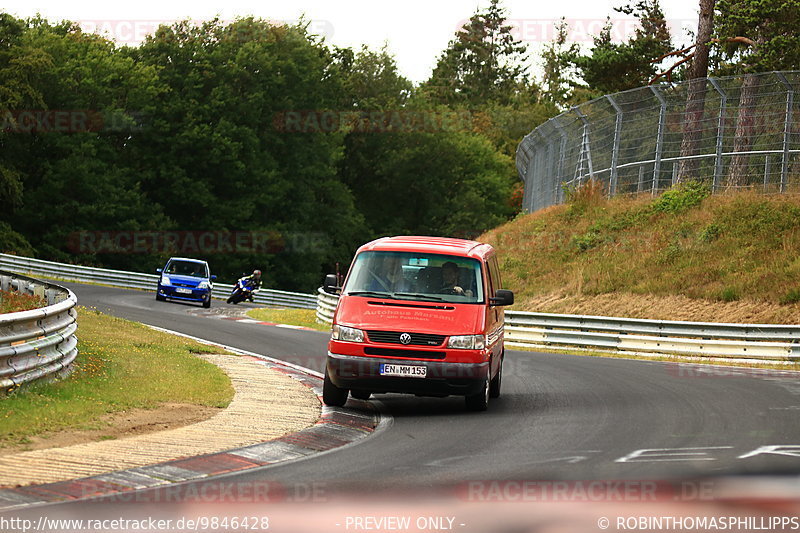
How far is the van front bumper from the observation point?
12.5m

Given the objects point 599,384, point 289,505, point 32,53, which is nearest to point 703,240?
point 599,384

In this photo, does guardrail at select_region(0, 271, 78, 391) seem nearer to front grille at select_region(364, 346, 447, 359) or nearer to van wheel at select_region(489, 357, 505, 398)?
front grille at select_region(364, 346, 447, 359)

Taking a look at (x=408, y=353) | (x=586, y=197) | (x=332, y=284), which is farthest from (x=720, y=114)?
(x=408, y=353)

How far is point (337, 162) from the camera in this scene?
82.8m

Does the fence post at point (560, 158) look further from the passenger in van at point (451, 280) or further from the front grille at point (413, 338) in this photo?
the front grille at point (413, 338)

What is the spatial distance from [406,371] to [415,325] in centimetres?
54

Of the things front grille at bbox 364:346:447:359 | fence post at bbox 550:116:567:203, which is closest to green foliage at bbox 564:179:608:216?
fence post at bbox 550:116:567:203

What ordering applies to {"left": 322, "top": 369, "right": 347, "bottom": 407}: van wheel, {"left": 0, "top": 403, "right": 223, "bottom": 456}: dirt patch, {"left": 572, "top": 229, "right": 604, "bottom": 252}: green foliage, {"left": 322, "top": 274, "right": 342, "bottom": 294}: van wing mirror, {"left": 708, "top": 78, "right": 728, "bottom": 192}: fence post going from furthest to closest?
{"left": 572, "top": 229, "right": 604, "bottom": 252}: green foliage < {"left": 708, "top": 78, "right": 728, "bottom": 192}: fence post < {"left": 322, "top": 274, "right": 342, "bottom": 294}: van wing mirror < {"left": 322, "top": 369, "right": 347, "bottom": 407}: van wheel < {"left": 0, "top": 403, "right": 223, "bottom": 456}: dirt patch

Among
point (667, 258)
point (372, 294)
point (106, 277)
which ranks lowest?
→ point (106, 277)

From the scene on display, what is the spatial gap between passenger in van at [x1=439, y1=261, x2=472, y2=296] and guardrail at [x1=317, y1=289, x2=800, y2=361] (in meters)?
10.6

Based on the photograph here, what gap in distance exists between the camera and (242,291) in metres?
40.1

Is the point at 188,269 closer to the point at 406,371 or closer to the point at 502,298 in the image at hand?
the point at 502,298

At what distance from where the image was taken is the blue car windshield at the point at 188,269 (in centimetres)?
3697

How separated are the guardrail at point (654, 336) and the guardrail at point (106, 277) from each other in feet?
69.9
